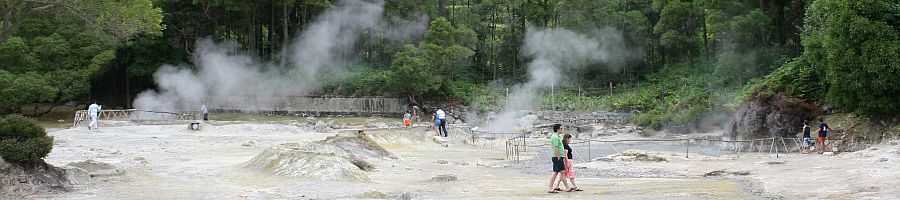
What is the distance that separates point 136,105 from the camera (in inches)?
1639

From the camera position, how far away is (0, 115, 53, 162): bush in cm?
1121

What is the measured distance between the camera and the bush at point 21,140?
441 inches

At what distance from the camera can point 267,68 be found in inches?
1714

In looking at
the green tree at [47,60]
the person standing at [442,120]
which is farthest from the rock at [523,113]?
the green tree at [47,60]

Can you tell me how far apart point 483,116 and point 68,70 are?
20510mm

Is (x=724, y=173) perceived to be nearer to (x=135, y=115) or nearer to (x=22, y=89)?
(x=135, y=115)

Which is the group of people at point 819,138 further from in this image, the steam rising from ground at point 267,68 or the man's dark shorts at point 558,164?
the steam rising from ground at point 267,68

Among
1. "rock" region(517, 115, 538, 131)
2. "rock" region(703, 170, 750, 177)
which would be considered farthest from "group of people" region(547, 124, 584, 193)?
"rock" region(517, 115, 538, 131)

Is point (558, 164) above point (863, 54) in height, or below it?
below

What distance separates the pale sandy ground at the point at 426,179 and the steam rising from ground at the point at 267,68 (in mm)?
20755

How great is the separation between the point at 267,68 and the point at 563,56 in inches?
664

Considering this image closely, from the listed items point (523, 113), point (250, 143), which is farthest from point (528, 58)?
point (250, 143)

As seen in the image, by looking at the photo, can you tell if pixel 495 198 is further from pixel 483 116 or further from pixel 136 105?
pixel 136 105

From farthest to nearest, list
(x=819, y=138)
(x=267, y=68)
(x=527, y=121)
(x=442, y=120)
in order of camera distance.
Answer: (x=267, y=68), (x=527, y=121), (x=442, y=120), (x=819, y=138)
